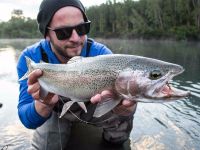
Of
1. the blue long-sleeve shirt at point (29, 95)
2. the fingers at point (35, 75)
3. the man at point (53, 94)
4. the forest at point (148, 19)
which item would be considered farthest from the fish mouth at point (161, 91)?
the forest at point (148, 19)

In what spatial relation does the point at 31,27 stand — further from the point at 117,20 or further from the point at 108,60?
the point at 108,60

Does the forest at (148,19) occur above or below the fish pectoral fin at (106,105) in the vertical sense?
below

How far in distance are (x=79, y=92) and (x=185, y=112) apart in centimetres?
571

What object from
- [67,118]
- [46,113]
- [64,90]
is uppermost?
[64,90]

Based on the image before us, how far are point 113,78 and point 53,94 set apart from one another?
1.14 metres

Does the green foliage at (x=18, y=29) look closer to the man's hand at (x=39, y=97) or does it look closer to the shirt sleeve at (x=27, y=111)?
the shirt sleeve at (x=27, y=111)

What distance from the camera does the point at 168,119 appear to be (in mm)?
8203

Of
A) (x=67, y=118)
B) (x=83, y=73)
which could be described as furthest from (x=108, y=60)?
(x=67, y=118)

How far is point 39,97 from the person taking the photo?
4.22m

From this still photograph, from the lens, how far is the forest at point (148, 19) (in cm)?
6053

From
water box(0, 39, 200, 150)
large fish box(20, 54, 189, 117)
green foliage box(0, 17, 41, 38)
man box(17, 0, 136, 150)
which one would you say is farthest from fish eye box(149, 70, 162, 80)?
green foliage box(0, 17, 41, 38)

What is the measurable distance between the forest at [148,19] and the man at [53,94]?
49.2 meters

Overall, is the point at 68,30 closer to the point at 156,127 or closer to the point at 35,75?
the point at 35,75

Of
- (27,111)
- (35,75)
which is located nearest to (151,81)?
(35,75)
